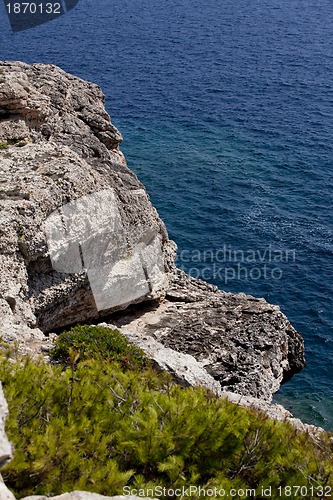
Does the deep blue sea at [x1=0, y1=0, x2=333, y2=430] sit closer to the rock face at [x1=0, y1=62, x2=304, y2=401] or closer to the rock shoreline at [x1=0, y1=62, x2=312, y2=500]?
the rock face at [x1=0, y1=62, x2=304, y2=401]

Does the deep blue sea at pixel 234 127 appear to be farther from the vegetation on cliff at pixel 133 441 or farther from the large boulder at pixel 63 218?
the vegetation on cliff at pixel 133 441

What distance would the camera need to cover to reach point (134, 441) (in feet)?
49.2

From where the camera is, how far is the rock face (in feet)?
102

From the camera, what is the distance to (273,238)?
68125mm

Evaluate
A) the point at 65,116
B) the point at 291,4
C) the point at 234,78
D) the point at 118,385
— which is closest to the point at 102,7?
the point at 291,4

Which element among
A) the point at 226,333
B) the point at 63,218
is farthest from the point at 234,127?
the point at 63,218

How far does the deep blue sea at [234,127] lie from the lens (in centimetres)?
6178

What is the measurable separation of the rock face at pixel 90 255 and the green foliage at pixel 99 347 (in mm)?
1623

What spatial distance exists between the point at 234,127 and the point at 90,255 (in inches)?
2425

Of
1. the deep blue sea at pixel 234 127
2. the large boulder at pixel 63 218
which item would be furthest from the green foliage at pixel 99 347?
the deep blue sea at pixel 234 127

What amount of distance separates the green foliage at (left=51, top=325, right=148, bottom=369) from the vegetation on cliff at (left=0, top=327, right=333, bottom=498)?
7.21 meters

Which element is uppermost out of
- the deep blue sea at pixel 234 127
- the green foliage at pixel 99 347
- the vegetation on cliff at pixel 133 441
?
the vegetation on cliff at pixel 133 441

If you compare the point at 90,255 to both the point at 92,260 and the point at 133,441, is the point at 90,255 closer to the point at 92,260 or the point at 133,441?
the point at 92,260

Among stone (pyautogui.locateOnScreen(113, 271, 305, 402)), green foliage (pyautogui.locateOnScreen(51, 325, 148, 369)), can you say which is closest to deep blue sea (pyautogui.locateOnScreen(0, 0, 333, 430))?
stone (pyautogui.locateOnScreen(113, 271, 305, 402))
